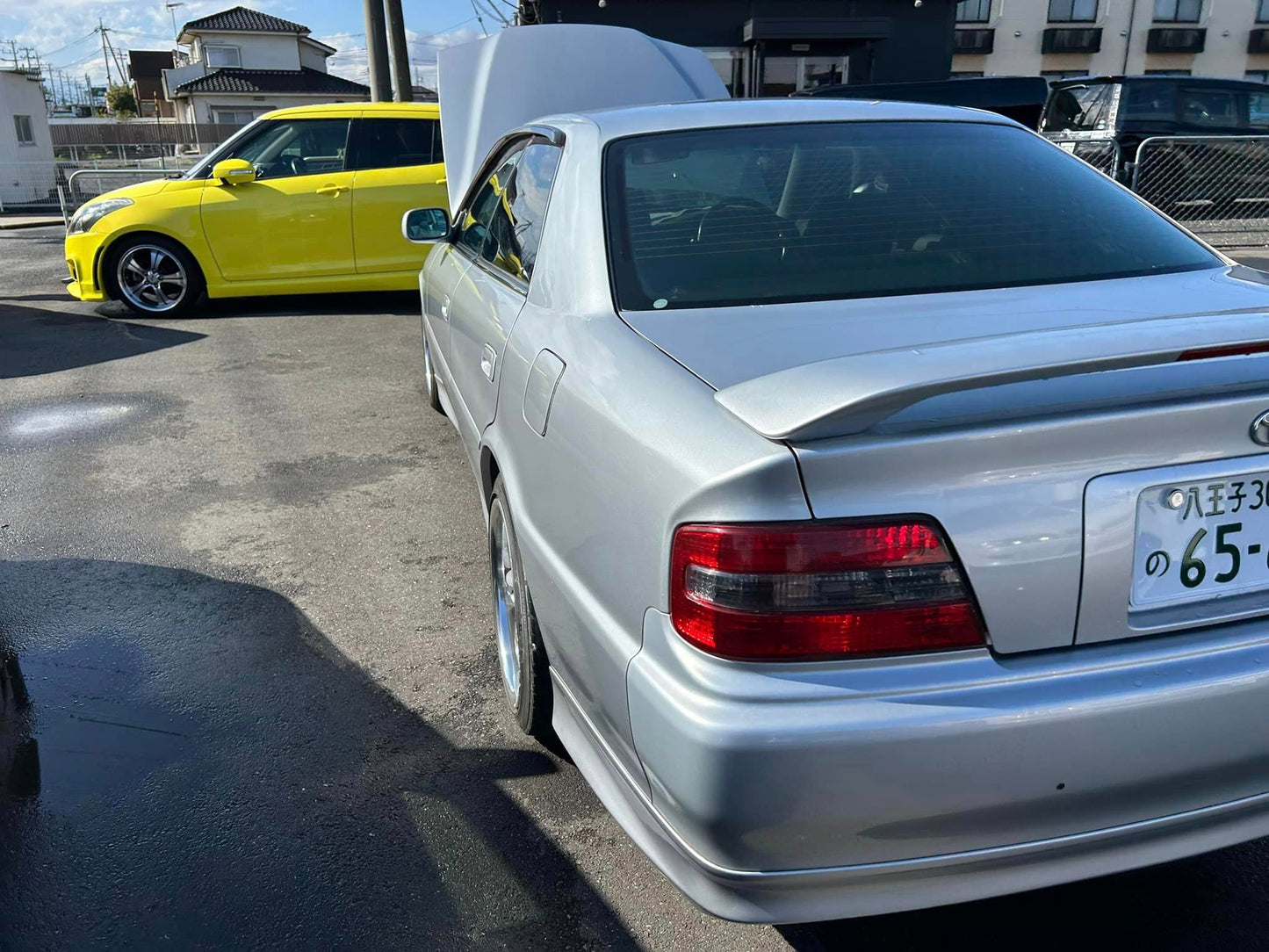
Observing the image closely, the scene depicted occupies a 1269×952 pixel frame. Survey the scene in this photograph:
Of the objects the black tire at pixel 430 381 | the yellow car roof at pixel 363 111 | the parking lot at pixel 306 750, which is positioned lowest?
the parking lot at pixel 306 750

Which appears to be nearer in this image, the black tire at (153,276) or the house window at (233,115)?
the black tire at (153,276)

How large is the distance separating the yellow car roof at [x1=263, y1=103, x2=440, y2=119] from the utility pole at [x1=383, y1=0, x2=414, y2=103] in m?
7.83

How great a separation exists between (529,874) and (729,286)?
1.39 metres

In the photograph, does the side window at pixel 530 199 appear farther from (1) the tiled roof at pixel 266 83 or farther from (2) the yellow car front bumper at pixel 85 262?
(1) the tiled roof at pixel 266 83

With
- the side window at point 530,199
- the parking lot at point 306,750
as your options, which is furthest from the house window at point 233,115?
the side window at point 530,199

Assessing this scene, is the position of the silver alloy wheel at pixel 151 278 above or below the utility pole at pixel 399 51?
below

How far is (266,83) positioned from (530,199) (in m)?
55.5

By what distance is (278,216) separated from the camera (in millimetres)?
8258

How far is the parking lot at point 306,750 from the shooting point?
2.13 m

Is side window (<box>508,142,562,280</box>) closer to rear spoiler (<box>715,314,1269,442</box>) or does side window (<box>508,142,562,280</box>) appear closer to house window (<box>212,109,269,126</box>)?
rear spoiler (<box>715,314,1269,442</box>)

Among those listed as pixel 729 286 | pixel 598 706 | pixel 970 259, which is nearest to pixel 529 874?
pixel 598 706

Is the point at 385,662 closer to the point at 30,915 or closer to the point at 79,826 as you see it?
the point at 79,826

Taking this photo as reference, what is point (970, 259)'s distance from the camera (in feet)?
7.86

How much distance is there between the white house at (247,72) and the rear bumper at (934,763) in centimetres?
5114
